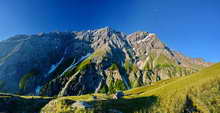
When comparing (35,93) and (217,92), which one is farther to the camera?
(35,93)

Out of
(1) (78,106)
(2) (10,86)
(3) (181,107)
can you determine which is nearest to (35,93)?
(2) (10,86)

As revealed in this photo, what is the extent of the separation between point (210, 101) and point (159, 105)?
10.7m

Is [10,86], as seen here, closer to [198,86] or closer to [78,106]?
[78,106]

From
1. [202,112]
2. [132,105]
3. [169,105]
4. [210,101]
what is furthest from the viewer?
[132,105]

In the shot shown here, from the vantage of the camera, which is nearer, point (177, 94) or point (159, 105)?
point (159, 105)

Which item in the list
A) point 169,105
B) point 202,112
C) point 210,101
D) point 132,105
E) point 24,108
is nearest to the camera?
point 202,112

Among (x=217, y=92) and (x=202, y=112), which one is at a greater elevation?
(x=217, y=92)

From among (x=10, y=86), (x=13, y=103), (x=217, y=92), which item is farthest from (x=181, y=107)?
(x=10, y=86)

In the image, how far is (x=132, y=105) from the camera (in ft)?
114

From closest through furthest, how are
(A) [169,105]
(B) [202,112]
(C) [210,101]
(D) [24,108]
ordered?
(B) [202,112] < (C) [210,101] < (A) [169,105] < (D) [24,108]

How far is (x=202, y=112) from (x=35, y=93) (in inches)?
8696

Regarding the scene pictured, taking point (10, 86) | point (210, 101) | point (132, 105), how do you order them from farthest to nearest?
1. point (10, 86)
2. point (132, 105)
3. point (210, 101)

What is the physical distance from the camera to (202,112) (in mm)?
27188

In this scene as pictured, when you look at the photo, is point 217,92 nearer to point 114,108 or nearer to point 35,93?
point 114,108
